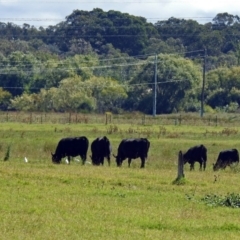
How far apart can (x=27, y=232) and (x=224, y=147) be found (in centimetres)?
2669

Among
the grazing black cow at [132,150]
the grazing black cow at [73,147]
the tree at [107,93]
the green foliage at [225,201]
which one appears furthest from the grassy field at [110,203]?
the tree at [107,93]

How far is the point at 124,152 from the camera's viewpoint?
114 feet

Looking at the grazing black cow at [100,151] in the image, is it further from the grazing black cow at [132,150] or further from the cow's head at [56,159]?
the cow's head at [56,159]

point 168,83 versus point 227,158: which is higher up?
point 168,83

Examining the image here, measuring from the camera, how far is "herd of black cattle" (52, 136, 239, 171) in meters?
33.9

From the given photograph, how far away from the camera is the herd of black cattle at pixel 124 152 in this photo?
3388cm

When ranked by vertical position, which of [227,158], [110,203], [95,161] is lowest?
[95,161]

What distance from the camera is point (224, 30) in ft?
565

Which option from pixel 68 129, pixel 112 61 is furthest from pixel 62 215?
pixel 112 61

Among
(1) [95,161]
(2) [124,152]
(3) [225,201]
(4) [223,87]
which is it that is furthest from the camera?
(4) [223,87]

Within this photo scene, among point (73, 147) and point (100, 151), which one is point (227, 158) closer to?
point (100, 151)

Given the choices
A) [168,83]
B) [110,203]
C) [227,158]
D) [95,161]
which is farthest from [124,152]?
[168,83]

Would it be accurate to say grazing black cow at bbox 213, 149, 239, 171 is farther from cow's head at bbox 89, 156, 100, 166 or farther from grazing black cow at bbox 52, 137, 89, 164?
grazing black cow at bbox 52, 137, 89, 164

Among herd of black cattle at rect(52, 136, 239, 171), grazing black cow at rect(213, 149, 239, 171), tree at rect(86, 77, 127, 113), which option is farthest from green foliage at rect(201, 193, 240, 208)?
tree at rect(86, 77, 127, 113)
